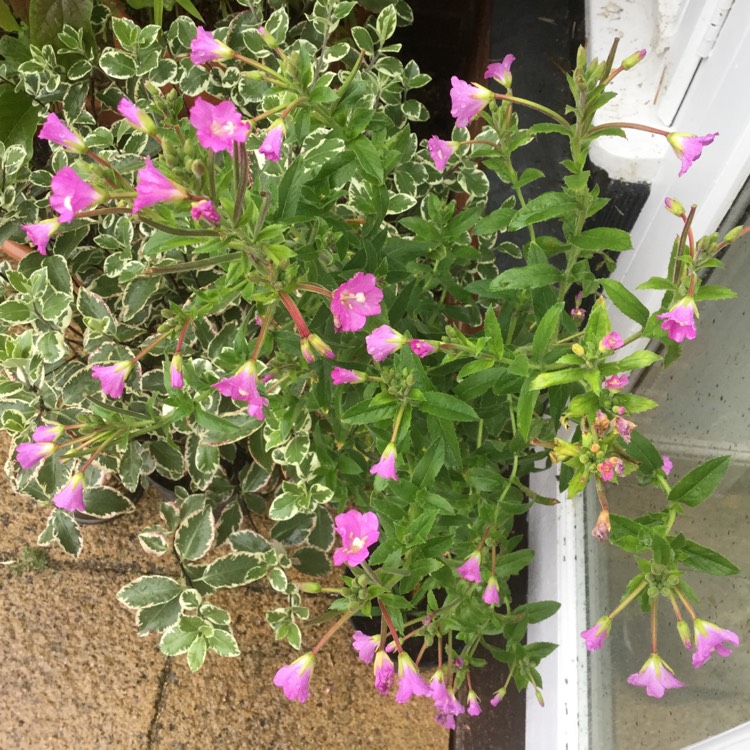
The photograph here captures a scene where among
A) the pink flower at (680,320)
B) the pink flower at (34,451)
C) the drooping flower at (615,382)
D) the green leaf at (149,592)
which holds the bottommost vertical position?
the green leaf at (149,592)

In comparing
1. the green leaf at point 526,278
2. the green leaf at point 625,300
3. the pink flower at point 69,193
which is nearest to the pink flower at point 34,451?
the pink flower at point 69,193

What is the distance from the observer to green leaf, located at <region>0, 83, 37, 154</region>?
4.00 feet

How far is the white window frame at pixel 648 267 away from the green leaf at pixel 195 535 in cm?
58

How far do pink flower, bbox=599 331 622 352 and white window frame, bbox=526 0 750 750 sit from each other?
30cm

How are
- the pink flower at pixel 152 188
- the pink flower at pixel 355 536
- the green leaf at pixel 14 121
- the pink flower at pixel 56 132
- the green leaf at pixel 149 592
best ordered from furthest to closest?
1. the green leaf at pixel 14 121
2. the green leaf at pixel 149 592
3. the pink flower at pixel 355 536
4. the pink flower at pixel 56 132
5. the pink flower at pixel 152 188

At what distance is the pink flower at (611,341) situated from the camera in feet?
2.12

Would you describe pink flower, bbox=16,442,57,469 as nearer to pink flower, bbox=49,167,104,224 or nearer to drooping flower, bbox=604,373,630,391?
pink flower, bbox=49,167,104,224

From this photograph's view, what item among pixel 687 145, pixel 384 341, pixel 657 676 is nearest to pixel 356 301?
pixel 384 341

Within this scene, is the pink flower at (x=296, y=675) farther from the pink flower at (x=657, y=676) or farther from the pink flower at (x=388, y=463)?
the pink flower at (x=657, y=676)

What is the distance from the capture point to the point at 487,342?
750 mm

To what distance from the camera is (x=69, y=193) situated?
0.58 meters

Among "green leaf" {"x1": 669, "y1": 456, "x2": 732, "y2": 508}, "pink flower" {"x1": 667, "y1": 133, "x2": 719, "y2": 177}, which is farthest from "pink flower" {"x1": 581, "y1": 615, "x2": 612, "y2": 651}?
"pink flower" {"x1": 667, "y1": 133, "x2": 719, "y2": 177}

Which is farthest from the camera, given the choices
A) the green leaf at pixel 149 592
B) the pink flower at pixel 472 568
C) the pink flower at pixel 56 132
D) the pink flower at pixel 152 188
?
the green leaf at pixel 149 592

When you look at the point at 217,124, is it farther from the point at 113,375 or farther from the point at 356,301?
the point at 113,375
